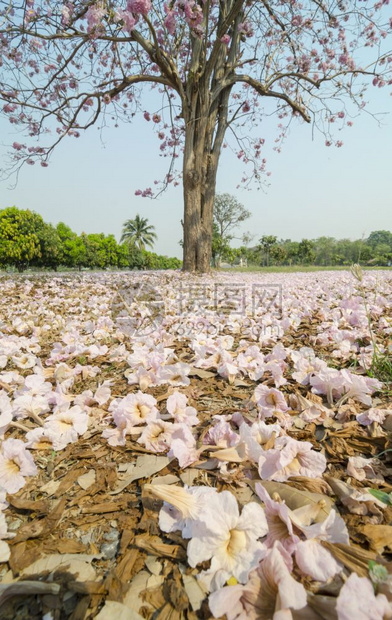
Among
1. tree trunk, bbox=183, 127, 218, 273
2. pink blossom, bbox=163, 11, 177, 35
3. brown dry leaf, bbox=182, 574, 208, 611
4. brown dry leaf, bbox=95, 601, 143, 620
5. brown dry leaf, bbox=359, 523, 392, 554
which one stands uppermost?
pink blossom, bbox=163, 11, 177, 35

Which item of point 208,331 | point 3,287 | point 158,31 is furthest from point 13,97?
point 208,331

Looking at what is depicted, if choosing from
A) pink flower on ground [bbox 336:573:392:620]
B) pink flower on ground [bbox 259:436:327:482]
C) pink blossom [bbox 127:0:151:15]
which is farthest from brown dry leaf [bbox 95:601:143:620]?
pink blossom [bbox 127:0:151:15]

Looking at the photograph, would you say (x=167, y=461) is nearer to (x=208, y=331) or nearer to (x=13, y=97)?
(x=208, y=331)

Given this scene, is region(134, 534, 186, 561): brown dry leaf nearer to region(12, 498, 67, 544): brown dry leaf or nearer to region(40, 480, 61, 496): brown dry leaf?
region(12, 498, 67, 544): brown dry leaf

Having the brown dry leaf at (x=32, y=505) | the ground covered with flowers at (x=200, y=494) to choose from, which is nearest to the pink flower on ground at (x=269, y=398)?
the ground covered with flowers at (x=200, y=494)

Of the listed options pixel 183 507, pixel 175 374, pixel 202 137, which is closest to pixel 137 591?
pixel 183 507

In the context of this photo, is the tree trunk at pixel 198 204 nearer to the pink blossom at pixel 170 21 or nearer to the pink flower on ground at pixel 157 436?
the pink blossom at pixel 170 21

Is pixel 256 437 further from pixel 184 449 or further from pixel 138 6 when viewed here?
pixel 138 6

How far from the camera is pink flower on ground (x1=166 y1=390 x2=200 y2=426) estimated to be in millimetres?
1509

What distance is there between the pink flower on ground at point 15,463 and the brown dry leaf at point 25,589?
1.47 ft

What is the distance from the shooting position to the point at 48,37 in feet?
25.2

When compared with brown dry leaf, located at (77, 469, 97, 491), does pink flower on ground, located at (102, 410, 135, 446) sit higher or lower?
higher

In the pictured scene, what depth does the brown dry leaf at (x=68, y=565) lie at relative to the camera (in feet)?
2.76

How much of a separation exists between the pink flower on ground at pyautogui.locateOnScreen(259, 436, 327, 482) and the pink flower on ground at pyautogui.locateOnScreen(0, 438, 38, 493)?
0.89 meters
